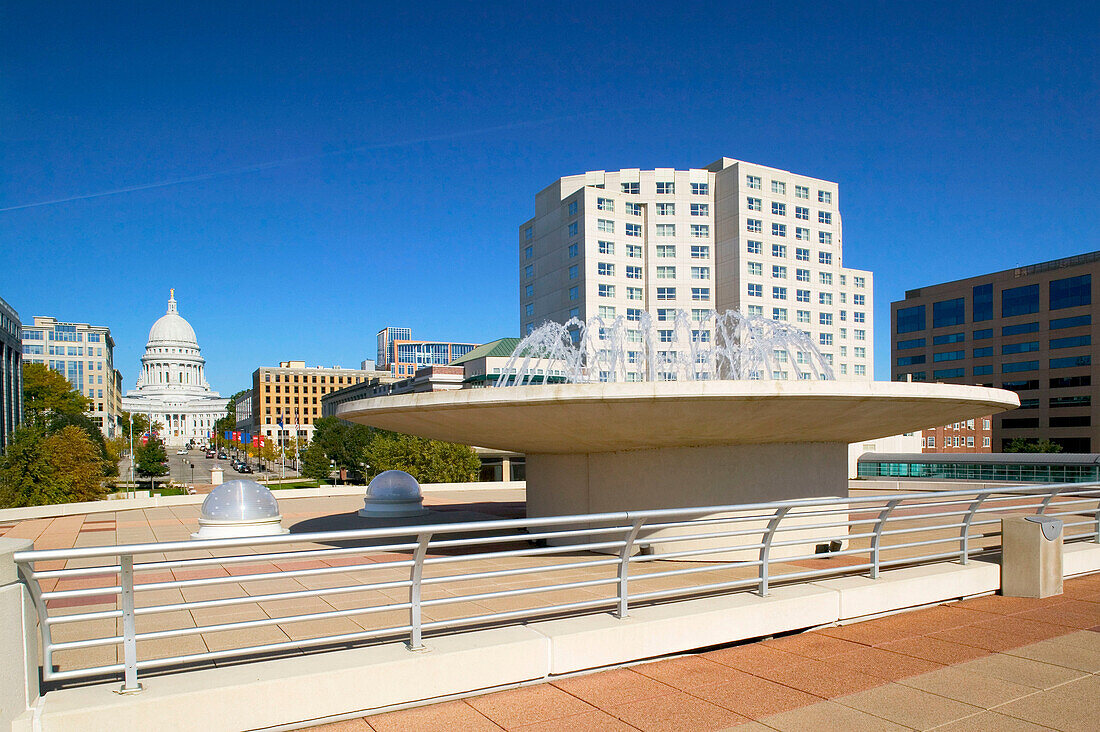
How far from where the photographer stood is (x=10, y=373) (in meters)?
89.1

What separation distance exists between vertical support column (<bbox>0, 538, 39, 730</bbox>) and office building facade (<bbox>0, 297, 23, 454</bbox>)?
91.9m

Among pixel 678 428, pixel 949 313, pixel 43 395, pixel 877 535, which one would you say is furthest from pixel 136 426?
pixel 877 535

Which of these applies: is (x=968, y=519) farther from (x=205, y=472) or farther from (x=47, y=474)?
(x=205, y=472)

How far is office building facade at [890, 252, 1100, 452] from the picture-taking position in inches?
3501

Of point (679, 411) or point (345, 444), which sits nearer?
point (679, 411)

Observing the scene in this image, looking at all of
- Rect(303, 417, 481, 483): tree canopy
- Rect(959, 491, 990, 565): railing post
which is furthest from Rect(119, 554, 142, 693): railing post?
Rect(303, 417, 481, 483): tree canopy

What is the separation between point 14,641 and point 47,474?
1464 inches

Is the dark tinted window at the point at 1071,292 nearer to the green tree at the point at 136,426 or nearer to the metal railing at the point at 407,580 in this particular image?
the metal railing at the point at 407,580

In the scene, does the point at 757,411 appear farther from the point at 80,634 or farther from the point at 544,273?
the point at 544,273

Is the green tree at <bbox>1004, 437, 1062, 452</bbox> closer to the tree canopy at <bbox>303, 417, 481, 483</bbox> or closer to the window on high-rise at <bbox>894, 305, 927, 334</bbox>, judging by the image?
the window on high-rise at <bbox>894, 305, 927, 334</bbox>

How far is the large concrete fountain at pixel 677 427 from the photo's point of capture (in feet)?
33.1

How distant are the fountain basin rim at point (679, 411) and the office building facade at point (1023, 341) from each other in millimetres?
92421

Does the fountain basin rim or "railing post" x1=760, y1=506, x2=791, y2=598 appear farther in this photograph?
the fountain basin rim

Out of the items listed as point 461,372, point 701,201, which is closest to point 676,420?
point 701,201
